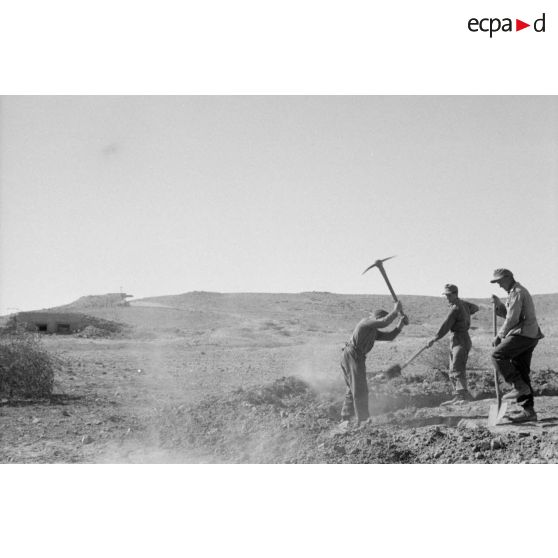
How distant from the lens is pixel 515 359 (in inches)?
275

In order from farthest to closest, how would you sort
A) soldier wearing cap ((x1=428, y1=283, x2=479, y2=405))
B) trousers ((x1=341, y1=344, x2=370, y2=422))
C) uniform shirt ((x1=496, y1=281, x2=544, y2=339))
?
1. soldier wearing cap ((x1=428, y1=283, x2=479, y2=405))
2. trousers ((x1=341, y1=344, x2=370, y2=422))
3. uniform shirt ((x1=496, y1=281, x2=544, y2=339))

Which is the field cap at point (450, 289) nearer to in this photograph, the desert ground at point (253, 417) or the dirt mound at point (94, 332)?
the desert ground at point (253, 417)

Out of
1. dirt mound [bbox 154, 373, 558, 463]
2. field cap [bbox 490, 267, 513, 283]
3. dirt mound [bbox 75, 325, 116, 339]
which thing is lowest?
dirt mound [bbox 154, 373, 558, 463]

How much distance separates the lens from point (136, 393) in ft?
34.2

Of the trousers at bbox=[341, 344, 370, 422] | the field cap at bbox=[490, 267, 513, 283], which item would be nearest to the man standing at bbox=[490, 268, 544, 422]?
the field cap at bbox=[490, 267, 513, 283]

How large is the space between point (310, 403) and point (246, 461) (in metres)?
2.52

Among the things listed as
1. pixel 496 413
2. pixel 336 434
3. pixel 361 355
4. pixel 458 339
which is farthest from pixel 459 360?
pixel 336 434

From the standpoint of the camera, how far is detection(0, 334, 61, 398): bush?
9195 millimetres

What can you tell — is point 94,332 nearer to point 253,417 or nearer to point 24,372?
point 24,372

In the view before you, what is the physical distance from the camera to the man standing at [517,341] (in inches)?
268

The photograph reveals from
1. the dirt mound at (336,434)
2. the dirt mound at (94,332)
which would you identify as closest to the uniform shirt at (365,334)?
the dirt mound at (336,434)

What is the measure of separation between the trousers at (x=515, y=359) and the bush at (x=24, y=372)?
5825mm

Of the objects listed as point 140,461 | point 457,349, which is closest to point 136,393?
point 140,461

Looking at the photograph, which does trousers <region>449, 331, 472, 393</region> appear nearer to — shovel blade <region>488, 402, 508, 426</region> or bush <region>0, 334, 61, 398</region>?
shovel blade <region>488, 402, 508, 426</region>
